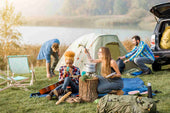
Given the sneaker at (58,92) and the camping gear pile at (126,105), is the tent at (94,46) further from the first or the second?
the camping gear pile at (126,105)

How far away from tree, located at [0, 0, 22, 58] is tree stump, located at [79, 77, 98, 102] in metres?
7.75

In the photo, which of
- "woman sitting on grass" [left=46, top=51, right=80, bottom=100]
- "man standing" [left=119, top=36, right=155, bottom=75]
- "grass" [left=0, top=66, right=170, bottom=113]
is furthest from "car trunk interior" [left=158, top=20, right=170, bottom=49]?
"woman sitting on grass" [left=46, top=51, right=80, bottom=100]

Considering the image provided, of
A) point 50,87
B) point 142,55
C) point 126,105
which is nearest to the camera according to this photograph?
point 126,105

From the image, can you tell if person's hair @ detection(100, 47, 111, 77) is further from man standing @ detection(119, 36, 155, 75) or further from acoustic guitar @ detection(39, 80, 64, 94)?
man standing @ detection(119, 36, 155, 75)

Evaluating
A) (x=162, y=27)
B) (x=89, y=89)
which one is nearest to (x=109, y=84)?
(x=89, y=89)

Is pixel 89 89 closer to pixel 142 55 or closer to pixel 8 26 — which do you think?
pixel 142 55

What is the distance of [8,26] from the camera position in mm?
11055

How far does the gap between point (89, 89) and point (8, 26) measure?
8.19 meters

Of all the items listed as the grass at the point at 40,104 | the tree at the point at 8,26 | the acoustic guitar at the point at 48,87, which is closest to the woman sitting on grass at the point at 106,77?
the grass at the point at 40,104

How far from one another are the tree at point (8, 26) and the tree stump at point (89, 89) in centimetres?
775

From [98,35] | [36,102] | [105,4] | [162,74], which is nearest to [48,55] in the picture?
[98,35]

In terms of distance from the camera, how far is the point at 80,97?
13.5 feet

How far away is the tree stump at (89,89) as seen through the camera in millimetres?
4055

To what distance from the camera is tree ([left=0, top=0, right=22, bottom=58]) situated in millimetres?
10969
